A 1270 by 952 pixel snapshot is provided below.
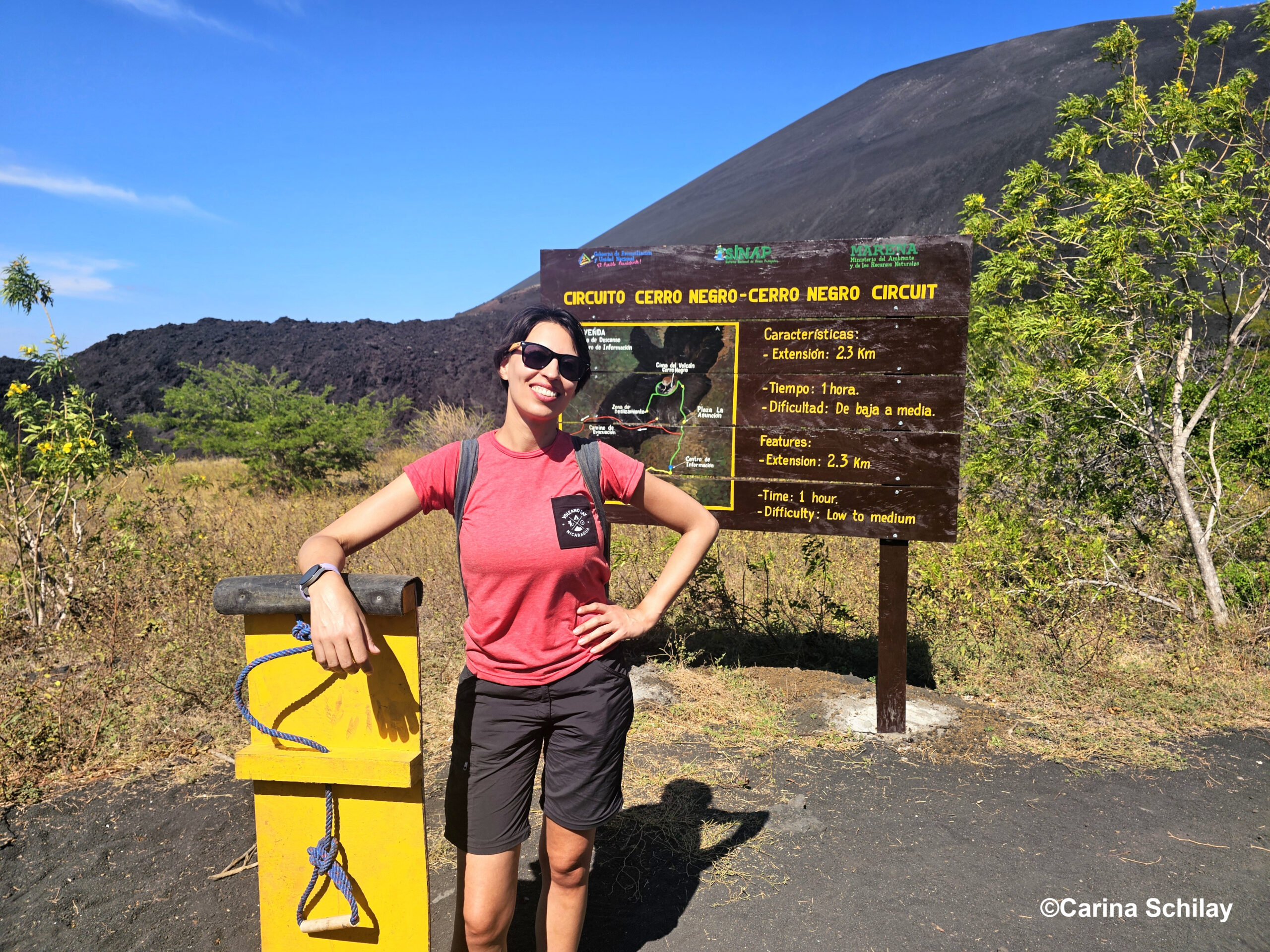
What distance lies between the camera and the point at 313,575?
1.72 metres

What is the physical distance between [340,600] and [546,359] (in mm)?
767

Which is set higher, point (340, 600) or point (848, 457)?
point (848, 457)

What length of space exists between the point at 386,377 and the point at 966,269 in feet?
100

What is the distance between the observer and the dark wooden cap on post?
1.74 meters

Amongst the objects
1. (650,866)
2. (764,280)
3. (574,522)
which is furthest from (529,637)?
(764,280)

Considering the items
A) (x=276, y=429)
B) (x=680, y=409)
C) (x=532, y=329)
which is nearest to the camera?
(x=532, y=329)

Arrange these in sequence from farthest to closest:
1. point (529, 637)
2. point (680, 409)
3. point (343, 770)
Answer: point (680, 409) < point (529, 637) < point (343, 770)

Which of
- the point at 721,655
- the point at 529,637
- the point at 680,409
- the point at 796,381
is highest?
the point at 796,381

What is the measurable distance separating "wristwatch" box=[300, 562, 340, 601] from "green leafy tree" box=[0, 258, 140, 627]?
4752mm

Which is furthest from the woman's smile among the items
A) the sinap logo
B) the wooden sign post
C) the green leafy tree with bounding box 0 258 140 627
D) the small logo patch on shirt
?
the green leafy tree with bounding box 0 258 140 627

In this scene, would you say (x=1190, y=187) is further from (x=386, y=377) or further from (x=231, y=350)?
(x=231, y=350)

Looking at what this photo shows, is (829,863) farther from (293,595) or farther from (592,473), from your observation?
(293,595)

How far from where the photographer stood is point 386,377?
1254 inches

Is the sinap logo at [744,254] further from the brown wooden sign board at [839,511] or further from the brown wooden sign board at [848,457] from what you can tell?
the brown wooden sign board at [839,511]
